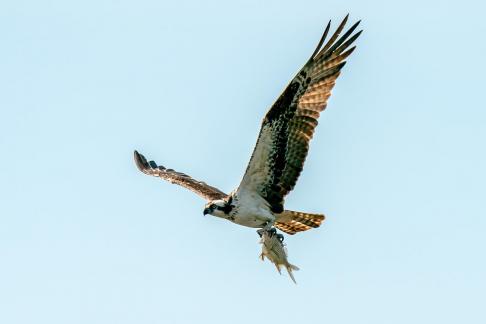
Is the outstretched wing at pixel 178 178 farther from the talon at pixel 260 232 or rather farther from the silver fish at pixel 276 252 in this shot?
the silver fish at pixel 276 252

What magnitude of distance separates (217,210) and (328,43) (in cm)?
286

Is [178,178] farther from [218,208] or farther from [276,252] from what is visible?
[276,252]

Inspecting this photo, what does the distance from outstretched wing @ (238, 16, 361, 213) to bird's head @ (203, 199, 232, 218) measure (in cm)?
32

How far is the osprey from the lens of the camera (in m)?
17.5

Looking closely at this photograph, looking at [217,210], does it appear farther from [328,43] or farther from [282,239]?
[328,43]

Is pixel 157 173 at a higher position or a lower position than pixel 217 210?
higher

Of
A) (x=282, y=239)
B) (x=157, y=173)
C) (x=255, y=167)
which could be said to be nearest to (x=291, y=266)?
(x=282, y=239)

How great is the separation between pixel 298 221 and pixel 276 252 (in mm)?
1188

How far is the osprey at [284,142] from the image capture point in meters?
17.5

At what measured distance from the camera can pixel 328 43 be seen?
17531mm

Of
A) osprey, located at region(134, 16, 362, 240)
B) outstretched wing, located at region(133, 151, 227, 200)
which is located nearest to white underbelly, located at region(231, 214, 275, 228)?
osprey, located at region(134, 16, 362, 240)

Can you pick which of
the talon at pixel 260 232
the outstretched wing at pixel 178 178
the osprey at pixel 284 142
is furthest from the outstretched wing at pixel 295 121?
the outstretched wing at pixel 178 178

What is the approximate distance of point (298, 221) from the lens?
18703mm

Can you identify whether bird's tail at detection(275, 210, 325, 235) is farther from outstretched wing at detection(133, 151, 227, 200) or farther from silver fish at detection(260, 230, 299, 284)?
outstretched wing at detection(133, 151, 227, 200)
